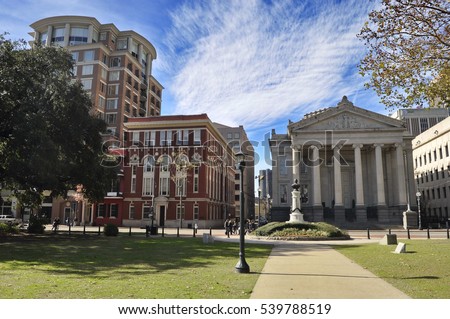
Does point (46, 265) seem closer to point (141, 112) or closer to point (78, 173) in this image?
point (78, 173)

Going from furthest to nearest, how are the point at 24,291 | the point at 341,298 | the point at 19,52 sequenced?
the point at 19,52, the point at 24,291, the point at 341,298

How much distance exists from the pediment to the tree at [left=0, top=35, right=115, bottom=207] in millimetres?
36973

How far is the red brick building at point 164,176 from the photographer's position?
191 ft

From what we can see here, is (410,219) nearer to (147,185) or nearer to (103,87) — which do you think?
(147,185)

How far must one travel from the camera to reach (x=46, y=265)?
13.6m

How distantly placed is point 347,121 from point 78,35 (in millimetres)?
55011

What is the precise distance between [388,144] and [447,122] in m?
11.5

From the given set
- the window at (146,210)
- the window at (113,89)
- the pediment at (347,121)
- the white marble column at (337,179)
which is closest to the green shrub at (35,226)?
the window at (146,210)

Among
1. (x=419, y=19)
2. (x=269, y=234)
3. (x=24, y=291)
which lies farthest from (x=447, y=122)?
(x=24, y=291)

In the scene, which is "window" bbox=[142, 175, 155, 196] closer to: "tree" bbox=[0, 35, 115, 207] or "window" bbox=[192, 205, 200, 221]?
"window" bbox=[192, 205, 200, 221]

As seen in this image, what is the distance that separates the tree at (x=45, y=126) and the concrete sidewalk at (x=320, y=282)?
1763 centimetres

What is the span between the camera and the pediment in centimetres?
5817

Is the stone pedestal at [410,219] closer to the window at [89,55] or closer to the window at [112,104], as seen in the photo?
the window at [112,104]

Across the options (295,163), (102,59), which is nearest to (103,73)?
(102,59)
